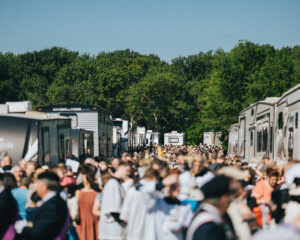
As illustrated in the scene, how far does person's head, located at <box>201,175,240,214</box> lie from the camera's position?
3.94 metres

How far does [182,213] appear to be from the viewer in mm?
5965

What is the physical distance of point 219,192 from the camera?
13.0 ft

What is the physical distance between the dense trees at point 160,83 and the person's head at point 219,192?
36.7 m

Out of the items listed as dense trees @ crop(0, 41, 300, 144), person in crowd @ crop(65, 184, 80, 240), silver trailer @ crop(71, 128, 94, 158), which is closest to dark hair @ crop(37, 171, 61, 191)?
person in crowd @ crop(65, 184, 80, 240)

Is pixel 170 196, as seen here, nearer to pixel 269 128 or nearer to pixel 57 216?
pixel 57 216

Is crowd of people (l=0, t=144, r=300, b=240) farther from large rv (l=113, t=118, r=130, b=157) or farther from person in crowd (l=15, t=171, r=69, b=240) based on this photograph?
large rv (l=113, t=118, r=130, b=157)

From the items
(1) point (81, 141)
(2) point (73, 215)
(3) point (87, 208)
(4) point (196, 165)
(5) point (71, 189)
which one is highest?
(1) point (81, 141)

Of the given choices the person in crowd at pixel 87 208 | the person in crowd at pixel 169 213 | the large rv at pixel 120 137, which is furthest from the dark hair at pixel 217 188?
the large rv at pixel 120 137

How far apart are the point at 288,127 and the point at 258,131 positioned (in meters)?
5.94

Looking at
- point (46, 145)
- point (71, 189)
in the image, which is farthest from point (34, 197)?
point (46, 145)

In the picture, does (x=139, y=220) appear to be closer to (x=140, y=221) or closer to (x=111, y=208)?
(x=140, y=221)

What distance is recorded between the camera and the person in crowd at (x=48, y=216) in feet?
18.2

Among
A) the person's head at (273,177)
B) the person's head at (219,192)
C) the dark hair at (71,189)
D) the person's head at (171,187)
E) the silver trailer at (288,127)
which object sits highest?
the silver trailer at (288,127)

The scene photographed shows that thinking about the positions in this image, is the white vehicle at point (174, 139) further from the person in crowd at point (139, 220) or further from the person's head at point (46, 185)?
the person's head at point (46, 185)
